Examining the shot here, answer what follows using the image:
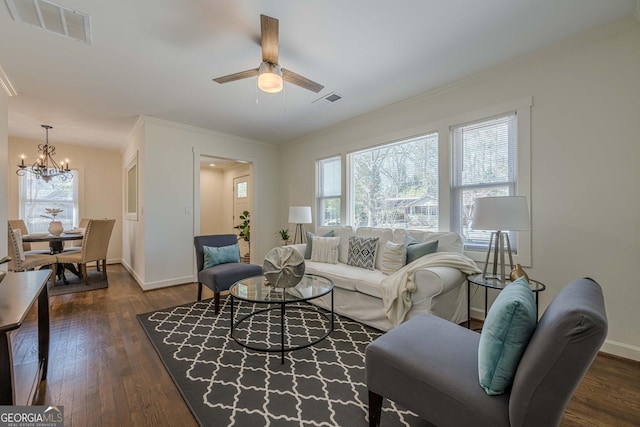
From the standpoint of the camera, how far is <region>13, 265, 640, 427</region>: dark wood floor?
154 cm

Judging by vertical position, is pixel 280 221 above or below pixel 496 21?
below

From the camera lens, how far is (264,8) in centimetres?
190

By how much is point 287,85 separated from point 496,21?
199 centimetres

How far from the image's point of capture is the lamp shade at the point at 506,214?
7.03 ft

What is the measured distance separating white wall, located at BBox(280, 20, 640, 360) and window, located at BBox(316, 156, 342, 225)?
231cm

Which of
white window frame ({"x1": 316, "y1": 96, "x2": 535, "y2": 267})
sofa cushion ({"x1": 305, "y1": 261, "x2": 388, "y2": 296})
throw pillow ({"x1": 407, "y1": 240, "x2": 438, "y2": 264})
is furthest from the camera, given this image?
throw pillow ({"x1": 407, "y1": 240, "x2": 438, "y2": 264})

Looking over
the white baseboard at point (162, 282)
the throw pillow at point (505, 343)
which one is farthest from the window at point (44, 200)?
the throw pillow at point (505, 343)

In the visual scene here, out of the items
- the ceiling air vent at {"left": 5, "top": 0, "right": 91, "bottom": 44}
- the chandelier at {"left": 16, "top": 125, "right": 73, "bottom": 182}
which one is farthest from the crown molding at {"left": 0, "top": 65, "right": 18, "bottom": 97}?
the chandelier at {"left": 16, "top": 125, "right": 73, "bottom": 182}

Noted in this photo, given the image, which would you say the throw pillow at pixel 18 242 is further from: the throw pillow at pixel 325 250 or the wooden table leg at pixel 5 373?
the throw pillow at pixel 325 250

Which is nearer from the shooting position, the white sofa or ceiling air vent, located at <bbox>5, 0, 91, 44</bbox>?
ceiling air vent, located at <bbox>5, 0, 91, 44</bbox>

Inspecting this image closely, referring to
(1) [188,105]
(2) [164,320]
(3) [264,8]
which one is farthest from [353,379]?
(1) [188,105]

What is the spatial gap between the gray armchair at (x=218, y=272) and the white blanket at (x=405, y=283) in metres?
1.63

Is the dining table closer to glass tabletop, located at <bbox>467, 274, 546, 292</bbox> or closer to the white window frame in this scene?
the white window frame

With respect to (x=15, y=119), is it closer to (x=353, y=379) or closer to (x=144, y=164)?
(x=144, y=164)
